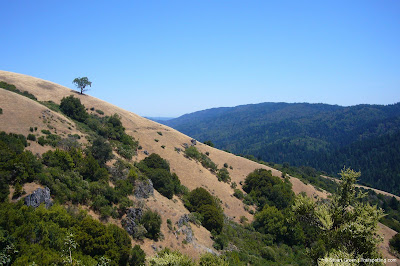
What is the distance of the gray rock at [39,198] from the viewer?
67.3ft

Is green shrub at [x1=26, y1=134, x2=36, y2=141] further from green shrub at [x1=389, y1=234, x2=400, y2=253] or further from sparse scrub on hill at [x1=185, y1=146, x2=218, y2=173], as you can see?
green shrub at [x1=389, y1=234, x2=400, y2=253]

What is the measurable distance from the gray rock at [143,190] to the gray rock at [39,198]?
1047 cm

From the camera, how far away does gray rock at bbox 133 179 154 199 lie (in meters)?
30.9

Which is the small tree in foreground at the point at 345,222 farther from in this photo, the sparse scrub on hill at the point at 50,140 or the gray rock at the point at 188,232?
the sparse scrub on hill at the point at 50,140

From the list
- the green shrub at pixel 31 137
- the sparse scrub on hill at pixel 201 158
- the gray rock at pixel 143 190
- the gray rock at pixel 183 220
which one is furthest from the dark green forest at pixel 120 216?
the sparse scrub on hill at pixel 201 158

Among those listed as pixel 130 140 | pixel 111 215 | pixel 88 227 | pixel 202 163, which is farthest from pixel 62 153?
pixel 202 163

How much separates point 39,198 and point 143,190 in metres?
12.7

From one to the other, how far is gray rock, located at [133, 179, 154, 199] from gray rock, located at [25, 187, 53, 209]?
1047cm

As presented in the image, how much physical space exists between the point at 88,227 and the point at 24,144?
14.7 m

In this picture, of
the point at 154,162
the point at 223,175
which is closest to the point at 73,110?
the point at 154,162

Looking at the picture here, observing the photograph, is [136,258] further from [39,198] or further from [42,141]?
[42,141]

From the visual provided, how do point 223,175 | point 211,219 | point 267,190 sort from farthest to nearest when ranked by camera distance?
point 223,175
point 267,190
point 211,219

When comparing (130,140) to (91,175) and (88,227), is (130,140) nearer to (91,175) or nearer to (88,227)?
(91,175)

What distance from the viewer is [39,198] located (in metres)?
21.2
